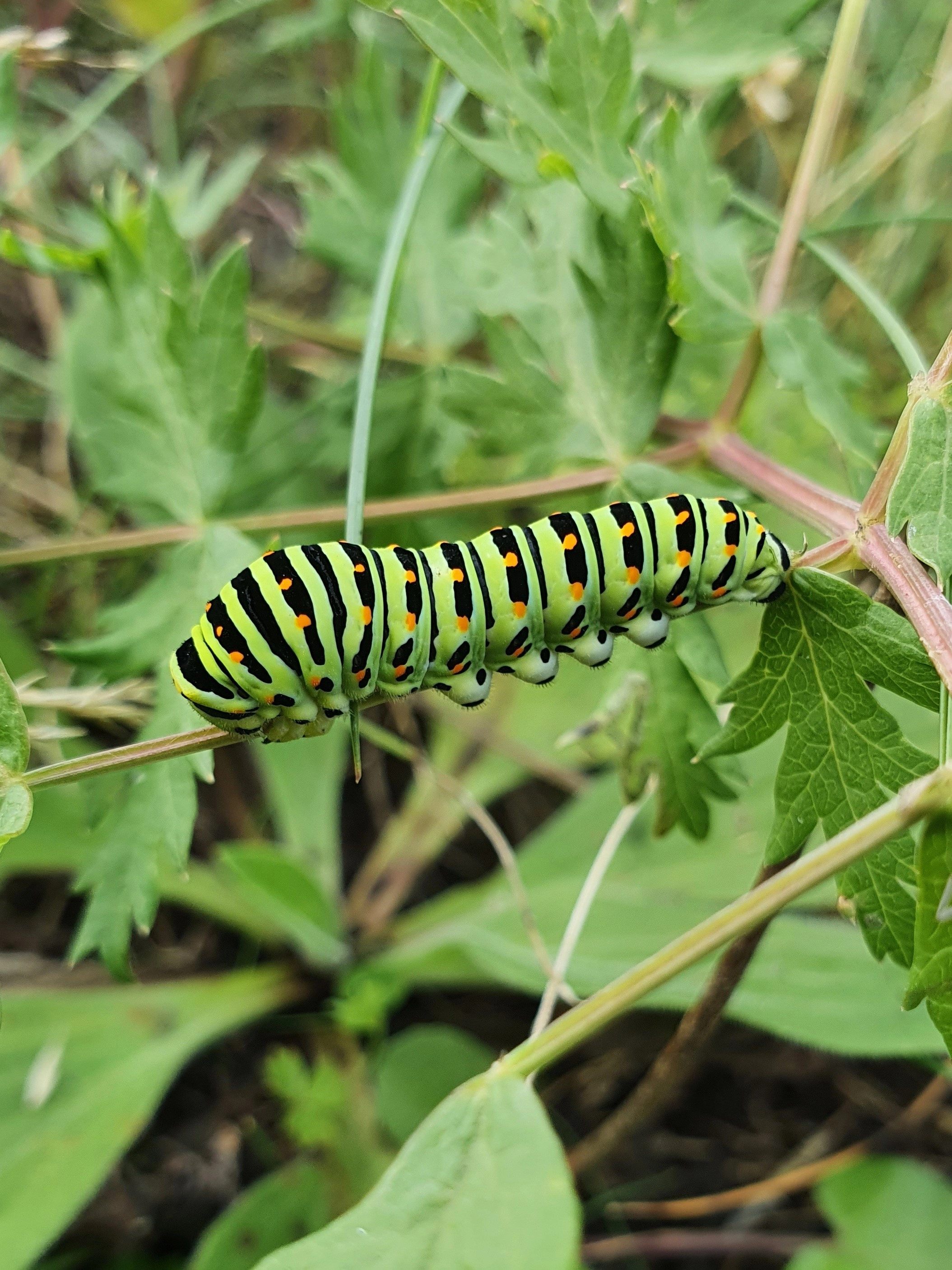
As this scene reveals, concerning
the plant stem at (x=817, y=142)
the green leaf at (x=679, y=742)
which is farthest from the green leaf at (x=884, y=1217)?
the plant stem at (x=817, y=142)

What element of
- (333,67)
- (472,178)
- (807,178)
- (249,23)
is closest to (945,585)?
(807,178)

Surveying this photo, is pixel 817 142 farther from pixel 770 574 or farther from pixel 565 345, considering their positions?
pixel 770 574

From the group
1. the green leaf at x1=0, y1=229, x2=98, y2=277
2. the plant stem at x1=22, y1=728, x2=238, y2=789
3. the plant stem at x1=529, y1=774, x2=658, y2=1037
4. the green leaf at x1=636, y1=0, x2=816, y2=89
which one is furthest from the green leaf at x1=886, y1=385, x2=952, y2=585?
the green leaf at x1=0, y1=229, x2=98, y2=277

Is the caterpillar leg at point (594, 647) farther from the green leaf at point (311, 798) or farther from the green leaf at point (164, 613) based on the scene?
the green leaf at point (311, 798)

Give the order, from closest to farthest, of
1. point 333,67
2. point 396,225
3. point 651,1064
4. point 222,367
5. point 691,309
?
1. point 691,309
2. point 222,367
3. point 396,225
4. point 651,1064
5. point 333,67

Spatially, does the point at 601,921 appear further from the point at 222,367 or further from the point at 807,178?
the point at 807,178

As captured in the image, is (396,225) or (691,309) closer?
(691,309)
